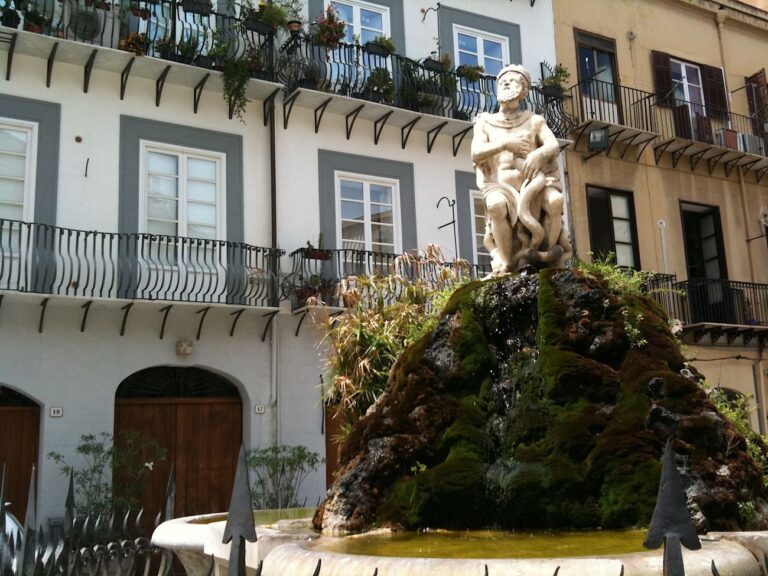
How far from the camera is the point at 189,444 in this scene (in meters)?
14.6

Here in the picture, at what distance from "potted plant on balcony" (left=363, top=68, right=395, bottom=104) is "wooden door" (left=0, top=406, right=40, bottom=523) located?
27.1ft

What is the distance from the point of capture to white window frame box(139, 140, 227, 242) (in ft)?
48.6

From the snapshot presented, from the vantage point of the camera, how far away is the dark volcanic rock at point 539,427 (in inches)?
198

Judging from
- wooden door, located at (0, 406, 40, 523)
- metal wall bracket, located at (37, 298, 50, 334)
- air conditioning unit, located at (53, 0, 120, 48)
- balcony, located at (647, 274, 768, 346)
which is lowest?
wooden door, located at (0, 406, 40, 523)

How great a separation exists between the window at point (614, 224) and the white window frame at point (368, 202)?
4.91 metres

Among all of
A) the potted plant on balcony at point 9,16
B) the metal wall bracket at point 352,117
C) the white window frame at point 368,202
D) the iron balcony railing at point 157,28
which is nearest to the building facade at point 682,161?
the white window frame at point 368,202

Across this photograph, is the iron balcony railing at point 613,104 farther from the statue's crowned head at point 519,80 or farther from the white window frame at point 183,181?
the statue's crowned head at point 519,80

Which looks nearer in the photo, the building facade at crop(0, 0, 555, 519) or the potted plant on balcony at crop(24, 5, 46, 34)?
the building facade at crop(0, 0, 555, 519)

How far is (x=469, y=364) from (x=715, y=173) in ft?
59.0

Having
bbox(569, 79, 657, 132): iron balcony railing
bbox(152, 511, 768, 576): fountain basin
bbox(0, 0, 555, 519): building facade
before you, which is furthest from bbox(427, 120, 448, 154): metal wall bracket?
bbox(152, 511, 768, 576): fountain basin

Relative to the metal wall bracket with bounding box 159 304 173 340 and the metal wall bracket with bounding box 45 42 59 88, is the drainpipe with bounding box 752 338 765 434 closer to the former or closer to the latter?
the metal wall bracket with bounding box 159 304 173 340

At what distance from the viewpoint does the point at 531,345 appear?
20.1ft

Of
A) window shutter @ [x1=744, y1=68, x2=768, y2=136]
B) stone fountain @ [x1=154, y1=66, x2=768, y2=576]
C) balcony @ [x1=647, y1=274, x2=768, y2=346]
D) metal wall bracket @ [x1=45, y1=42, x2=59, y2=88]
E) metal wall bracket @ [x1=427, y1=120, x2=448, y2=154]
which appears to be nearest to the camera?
stone fountain @ [x1=154, y1=66, x2=768, y2=576]

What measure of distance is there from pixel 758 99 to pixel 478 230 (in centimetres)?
964
